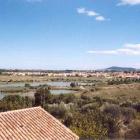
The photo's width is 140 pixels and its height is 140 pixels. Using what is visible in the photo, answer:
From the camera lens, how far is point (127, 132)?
3834 cm

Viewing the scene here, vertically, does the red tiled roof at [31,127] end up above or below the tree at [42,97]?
above

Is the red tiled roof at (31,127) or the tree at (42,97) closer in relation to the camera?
the red tiled roof at (31,127)

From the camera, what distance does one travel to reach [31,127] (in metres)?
16.8

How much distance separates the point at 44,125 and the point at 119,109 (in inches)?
1068

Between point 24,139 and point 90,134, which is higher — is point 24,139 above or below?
above

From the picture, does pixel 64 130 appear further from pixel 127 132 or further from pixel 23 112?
pixel 127 132

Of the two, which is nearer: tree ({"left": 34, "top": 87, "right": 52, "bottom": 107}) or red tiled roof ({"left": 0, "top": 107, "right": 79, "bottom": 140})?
red tiled roof ({"left": 0, "top": 107, "right": 79, "bottom": 140})

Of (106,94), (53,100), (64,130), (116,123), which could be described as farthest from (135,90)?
(64,130)

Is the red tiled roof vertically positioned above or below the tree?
above

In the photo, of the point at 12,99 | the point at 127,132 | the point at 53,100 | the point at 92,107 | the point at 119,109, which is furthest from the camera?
the point at 53,100

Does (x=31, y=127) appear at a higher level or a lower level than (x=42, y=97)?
higher

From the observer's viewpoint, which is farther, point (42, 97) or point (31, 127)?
point (42, 97)

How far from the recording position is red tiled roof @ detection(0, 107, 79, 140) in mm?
16031

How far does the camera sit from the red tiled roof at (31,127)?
1603 cm
